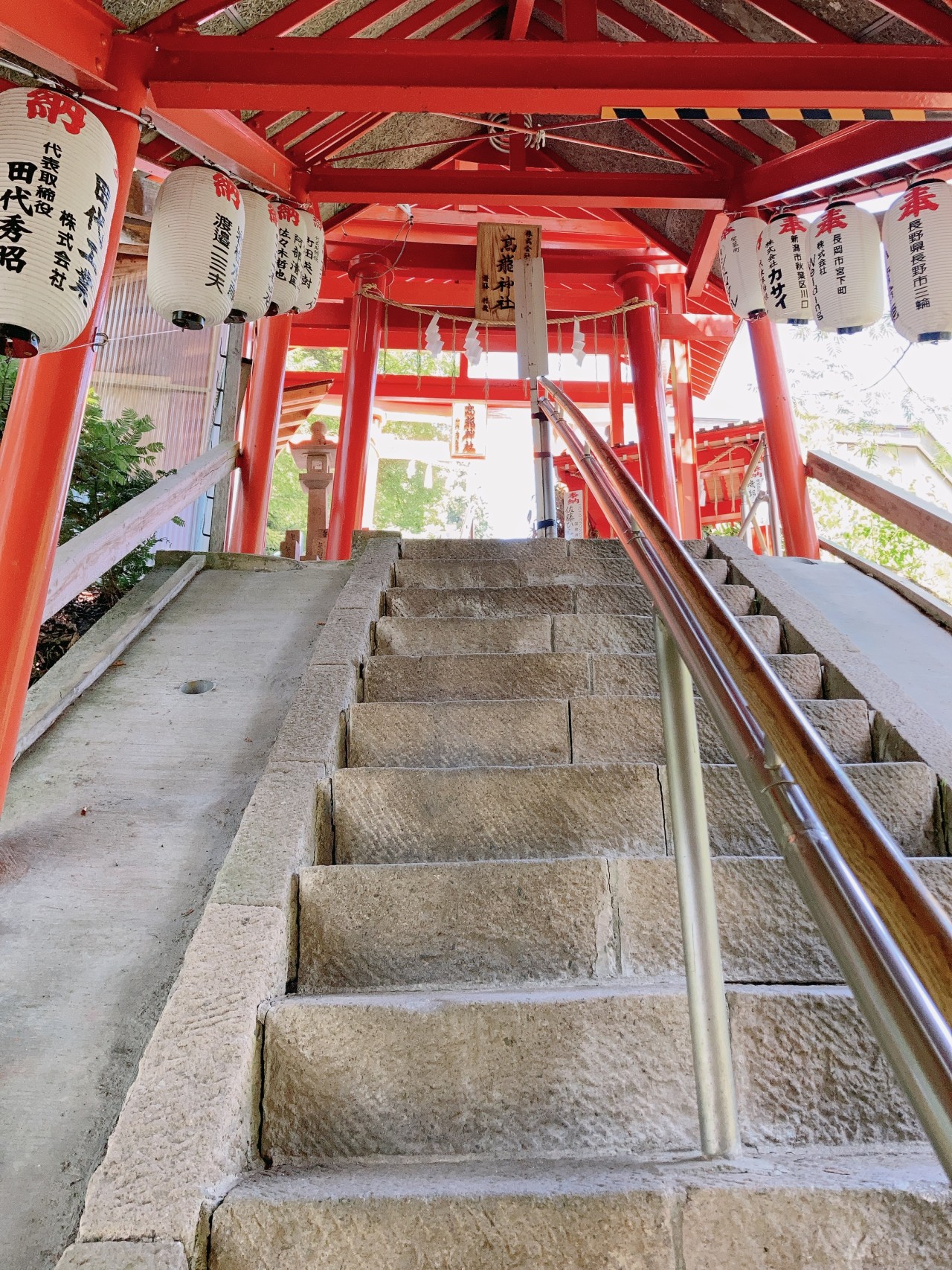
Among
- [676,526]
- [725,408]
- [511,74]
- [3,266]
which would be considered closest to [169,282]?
[3,266]

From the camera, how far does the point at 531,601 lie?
12.5ft

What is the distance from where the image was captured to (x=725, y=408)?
68.5ft

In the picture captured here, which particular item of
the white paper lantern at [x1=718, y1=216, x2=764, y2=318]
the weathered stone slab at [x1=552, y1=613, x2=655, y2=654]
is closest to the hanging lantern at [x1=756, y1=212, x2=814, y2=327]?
the white paper lantern at [x1=718, y1=216, x2=764, y2=318]

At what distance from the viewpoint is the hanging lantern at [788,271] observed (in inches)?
229

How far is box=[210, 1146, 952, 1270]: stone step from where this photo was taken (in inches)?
51.7

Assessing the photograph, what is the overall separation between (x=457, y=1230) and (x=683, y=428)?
30.2 feet

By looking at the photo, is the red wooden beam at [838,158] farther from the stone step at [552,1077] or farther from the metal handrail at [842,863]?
the stone step at [552,1077]

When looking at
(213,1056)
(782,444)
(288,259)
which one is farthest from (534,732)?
(782,444)

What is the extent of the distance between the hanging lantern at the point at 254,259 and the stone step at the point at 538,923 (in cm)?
400

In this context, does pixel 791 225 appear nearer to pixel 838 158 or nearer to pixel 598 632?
pixel 838 158

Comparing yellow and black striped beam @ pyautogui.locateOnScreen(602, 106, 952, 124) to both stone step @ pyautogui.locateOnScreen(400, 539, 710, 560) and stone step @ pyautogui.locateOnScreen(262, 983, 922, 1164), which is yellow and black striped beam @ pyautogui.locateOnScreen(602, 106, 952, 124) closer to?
stone step @ pyautogui.locateOnScreen(400, 539, 710, 560)

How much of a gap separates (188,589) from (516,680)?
2.18 meters

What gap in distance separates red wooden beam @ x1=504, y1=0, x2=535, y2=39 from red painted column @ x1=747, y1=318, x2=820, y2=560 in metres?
3.60

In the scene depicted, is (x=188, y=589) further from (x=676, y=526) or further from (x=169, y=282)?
(x=676, y=526)
